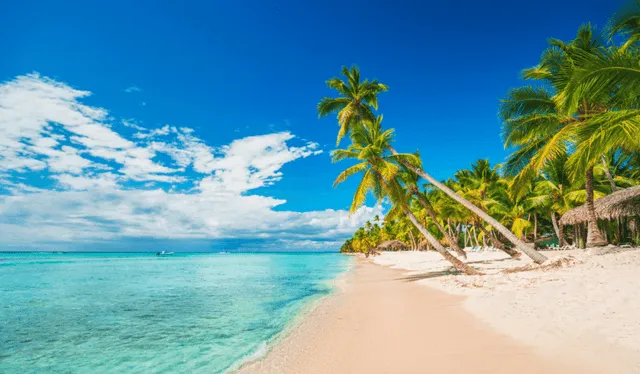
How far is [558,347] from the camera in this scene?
4.34 metres

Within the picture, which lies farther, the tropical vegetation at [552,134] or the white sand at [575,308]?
the tropical vegetation at [552,134]

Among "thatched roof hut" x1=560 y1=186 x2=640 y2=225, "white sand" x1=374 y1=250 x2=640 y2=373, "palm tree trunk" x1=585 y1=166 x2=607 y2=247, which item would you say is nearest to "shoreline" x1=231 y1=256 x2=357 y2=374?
"white sand" x1=374 y1=250 x2=640 y2=373

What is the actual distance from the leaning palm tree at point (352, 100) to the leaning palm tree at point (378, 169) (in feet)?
7.34

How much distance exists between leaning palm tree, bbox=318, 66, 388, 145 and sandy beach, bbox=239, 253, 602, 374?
11.5 meters

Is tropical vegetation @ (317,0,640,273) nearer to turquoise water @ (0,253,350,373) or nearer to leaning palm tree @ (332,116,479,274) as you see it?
leaning palm tree @ (332,116,479,274)

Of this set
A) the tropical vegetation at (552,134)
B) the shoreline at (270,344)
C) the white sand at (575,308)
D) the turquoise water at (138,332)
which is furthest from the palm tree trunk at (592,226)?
the turquoise water at (138,332)

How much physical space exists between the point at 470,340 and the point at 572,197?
75.9ft

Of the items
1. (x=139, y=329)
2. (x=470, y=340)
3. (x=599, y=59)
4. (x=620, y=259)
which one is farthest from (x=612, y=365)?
(x=139, y=329)

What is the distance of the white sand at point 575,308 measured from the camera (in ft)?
13.5

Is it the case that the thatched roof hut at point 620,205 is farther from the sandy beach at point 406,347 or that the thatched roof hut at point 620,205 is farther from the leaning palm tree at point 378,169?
the sandy beach at point 406,347

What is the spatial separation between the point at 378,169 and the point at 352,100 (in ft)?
17.3

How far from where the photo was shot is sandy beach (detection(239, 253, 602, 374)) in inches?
160

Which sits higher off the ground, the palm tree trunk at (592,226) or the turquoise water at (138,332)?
the palm tree trunk at (592,226)

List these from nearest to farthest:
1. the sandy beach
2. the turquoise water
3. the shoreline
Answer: the sandy beach
the shoreline
the turquoise water
